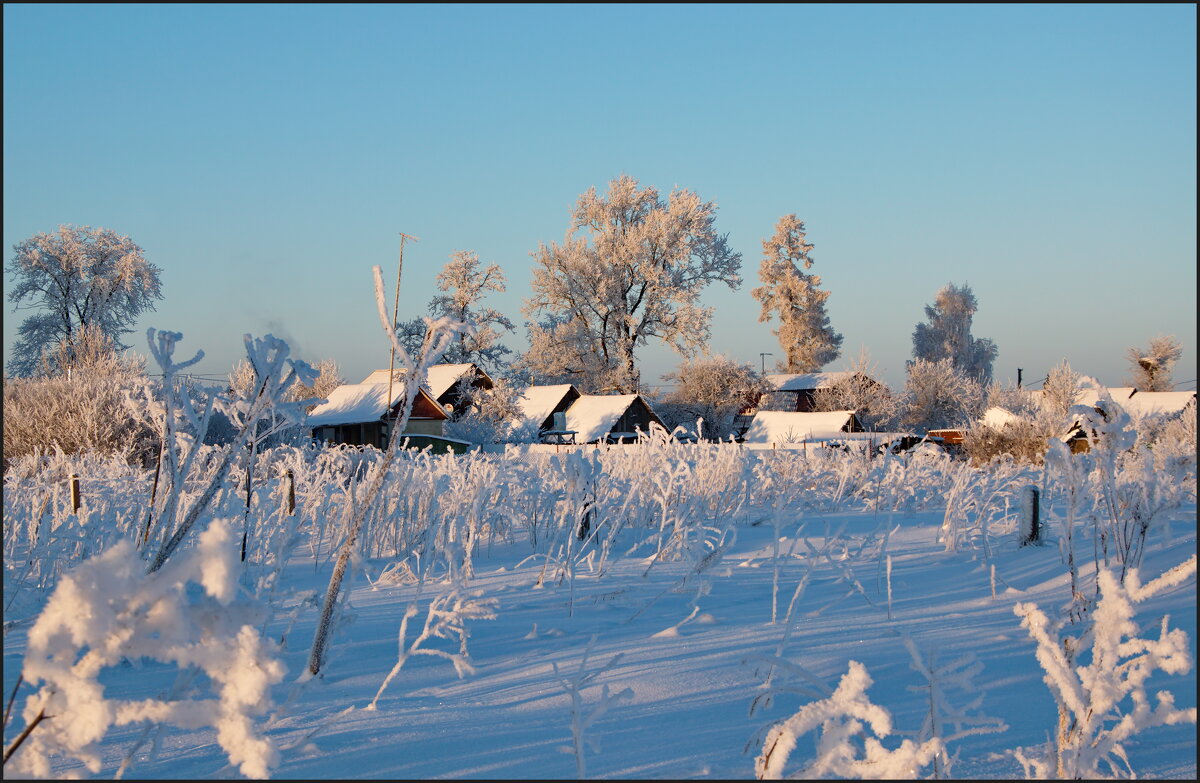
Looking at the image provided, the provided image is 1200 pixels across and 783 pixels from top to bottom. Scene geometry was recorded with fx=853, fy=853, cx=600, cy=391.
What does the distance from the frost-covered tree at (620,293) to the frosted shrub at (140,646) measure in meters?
37.7

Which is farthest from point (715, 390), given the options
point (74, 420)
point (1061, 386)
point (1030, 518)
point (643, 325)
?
point (1030, 518)

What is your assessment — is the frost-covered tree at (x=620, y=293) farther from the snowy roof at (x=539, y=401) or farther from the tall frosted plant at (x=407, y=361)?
the tall frosted plant at (x=407, y=361)

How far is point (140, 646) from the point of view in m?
1.67

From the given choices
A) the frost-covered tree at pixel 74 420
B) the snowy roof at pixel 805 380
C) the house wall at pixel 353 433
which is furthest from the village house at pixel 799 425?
the frost-covered tree at pixel 74 420

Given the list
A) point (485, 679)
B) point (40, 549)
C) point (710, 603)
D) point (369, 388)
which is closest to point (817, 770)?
point (485, 679)

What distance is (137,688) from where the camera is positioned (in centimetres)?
313

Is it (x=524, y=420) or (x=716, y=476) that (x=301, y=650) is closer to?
(x=716, y=476)

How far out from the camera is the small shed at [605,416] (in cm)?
3094

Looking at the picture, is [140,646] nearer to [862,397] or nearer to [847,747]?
[847,747]

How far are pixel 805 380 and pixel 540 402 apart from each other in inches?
688

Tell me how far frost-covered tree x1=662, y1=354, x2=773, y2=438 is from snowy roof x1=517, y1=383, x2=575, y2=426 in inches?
290

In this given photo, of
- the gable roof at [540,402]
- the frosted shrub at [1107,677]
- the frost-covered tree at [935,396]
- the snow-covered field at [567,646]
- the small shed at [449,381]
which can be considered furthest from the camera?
the frost-covered tree at [935,396]

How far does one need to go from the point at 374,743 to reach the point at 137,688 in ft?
3.67

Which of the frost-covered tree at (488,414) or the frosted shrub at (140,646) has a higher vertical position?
the frosted shrub at (140,646)
